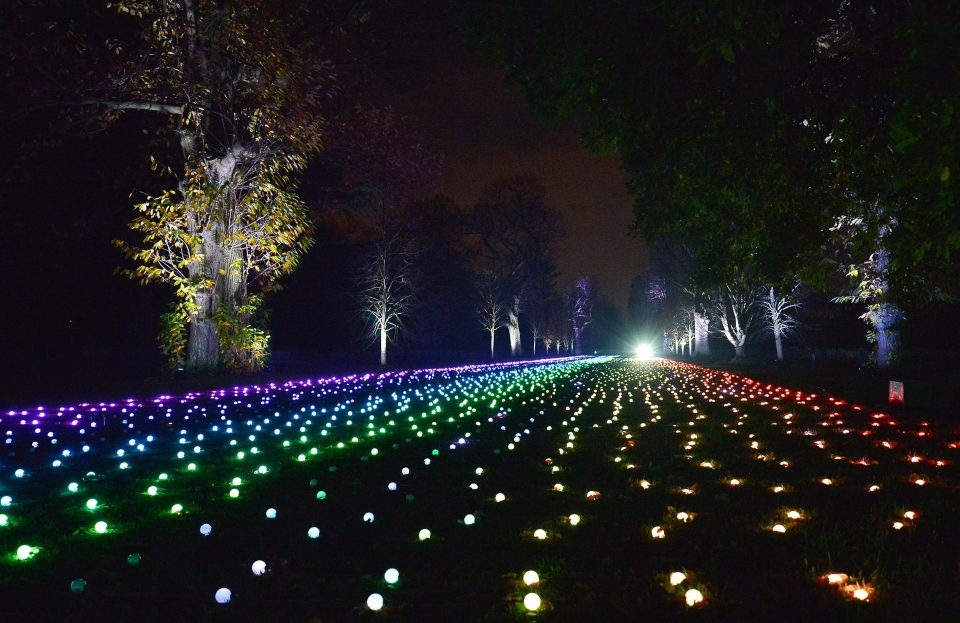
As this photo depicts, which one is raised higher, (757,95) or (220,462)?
(757,95)

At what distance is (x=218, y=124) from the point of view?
16.2 m

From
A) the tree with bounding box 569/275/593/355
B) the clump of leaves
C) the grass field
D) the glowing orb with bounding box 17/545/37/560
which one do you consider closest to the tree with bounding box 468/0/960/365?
the grass field

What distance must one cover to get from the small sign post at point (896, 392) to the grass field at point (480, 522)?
8.32ft

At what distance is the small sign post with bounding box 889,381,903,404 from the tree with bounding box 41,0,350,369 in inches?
562

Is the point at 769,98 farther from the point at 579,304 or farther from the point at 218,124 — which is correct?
the point at 579,304

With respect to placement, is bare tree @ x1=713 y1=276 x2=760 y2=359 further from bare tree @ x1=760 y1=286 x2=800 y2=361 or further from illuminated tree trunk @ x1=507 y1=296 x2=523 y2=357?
illuminated tree trunk @ x1=507 y1=296 x2=523 y2=357

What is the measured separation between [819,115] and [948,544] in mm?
6093

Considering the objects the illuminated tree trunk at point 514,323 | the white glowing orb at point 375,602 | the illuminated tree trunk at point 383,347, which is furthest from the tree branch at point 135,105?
the illuminated tree trunk at point 514,323

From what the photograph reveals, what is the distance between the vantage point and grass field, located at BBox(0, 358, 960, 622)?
3.04 m

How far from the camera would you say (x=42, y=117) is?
15984 millimetres

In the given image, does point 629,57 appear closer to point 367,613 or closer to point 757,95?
point 757,95

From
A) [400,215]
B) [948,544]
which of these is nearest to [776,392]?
[948,544]

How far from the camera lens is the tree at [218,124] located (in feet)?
46.1

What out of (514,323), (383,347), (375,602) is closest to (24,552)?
(375,602)
